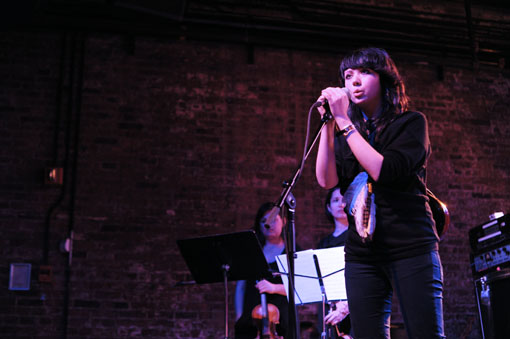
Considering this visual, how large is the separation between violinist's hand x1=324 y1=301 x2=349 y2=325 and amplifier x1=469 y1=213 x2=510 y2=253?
1.49m

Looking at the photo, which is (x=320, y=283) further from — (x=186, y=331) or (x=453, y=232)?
(x=453, y=232)

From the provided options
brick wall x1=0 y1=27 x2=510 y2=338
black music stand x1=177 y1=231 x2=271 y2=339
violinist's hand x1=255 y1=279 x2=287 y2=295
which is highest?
brick wall x1=0 y1=27 x2=510 y2=338

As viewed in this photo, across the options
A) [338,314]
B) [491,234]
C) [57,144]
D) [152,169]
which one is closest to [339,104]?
[338,314]

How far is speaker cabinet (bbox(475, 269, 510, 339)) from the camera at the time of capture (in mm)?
4504

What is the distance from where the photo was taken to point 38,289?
232 inches

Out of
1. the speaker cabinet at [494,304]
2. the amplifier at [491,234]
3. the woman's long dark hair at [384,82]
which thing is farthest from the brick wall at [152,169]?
the woman's long dark hair at [384,82]

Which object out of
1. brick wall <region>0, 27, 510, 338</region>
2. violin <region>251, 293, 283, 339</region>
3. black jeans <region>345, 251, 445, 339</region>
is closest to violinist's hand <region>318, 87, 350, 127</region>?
black jeans <region>345, 251, 445, 339</region>

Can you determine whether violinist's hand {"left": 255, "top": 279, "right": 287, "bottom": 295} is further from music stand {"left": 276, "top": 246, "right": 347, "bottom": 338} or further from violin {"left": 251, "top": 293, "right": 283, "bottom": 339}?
music stand {"left": 276, "top": 246, "right": 347, "bottom": 338}

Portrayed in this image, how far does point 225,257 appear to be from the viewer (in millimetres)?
4332

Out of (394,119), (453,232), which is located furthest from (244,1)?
(394,119)

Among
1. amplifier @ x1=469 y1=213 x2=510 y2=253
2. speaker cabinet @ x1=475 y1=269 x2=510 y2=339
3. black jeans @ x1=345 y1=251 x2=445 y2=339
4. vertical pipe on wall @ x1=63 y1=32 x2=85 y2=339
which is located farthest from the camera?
vertical pipe on wall @ x1=63 y1=32 x2=85 y2=339

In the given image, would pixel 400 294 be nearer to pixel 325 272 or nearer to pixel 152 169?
pixel 325 272

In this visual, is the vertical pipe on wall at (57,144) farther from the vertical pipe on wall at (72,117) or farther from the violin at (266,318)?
the violin at (266,318)

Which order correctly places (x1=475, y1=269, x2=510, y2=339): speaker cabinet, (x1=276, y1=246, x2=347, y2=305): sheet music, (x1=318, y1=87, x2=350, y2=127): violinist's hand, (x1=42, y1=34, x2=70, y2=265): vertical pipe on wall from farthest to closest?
1. (x1=42, y1=34, x2=70, y2=265): vertical pipe on wall
2. (x1=475, y1=269, x2=510, y2=339): speaker cabinet
3. (x1=276, y1=246, x2=347, y2=305): sheet music
4. (x1=318, y1=87, x2=350, y2=127): violinist's hand
